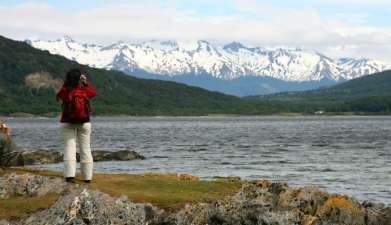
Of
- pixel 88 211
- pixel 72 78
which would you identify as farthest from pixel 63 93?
pixel 88 211

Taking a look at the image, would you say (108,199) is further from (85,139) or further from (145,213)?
(85,139)

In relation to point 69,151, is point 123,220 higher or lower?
lower

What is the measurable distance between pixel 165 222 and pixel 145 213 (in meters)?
0.72

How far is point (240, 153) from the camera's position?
8931cm

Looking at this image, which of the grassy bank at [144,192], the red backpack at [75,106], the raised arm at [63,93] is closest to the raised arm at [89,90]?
the red backpack at [75,106]

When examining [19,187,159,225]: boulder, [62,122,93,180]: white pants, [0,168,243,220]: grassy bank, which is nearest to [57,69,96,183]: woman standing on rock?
[62,122,93,180]: white pants

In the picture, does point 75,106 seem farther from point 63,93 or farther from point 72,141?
point 72,141

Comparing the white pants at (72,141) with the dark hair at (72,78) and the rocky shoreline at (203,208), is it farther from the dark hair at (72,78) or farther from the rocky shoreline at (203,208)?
the dark hair at (72,78)

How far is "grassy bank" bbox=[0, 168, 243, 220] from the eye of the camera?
1973 cm

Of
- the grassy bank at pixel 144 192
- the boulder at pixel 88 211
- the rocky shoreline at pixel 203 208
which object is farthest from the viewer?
the grassy bank at pixel 144 192

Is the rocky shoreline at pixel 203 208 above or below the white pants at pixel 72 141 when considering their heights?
below

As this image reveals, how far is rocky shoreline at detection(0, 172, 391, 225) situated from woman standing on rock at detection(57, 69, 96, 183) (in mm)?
965

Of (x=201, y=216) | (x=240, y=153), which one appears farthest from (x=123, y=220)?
(x=240, y=153)

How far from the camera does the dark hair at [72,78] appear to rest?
72.2 ft
